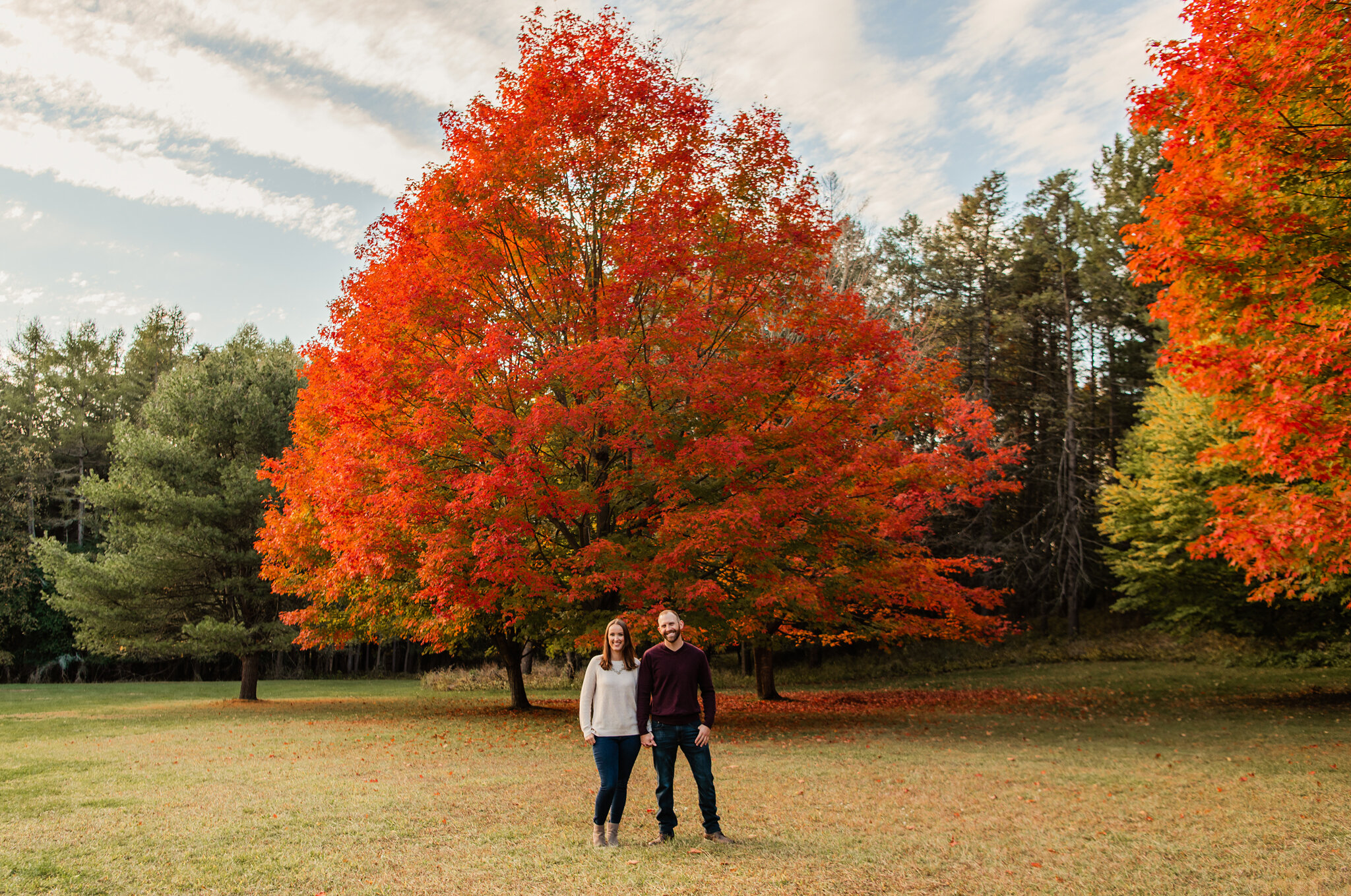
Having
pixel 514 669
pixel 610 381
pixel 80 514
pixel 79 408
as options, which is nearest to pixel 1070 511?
pixel 514 669

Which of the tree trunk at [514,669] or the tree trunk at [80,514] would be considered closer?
the tree trunk at [514,669]

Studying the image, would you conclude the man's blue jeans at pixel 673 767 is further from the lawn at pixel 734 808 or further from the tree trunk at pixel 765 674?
the tree trunk at pixel 765 674

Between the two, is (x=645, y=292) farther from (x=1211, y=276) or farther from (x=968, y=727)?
(x=968, y=727)

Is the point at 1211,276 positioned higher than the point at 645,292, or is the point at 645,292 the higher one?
the point at 645,292

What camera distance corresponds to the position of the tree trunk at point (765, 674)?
69.3ft

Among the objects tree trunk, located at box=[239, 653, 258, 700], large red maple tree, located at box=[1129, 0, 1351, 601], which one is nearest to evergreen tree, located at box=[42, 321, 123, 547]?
tree trunk, located at box=[239, 653, 258, 700]

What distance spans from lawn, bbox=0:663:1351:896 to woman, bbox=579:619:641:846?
0.32 meters

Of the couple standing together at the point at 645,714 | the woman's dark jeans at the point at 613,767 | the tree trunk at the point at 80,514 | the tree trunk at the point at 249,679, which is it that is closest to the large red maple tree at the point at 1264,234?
the couple standing together at the point at 645,714

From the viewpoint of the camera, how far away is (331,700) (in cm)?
2314

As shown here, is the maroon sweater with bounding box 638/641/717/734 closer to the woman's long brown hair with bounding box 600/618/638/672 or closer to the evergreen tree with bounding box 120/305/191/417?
the woman's long brown hair with bounding box 600/618/638/672

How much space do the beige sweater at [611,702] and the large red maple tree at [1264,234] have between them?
24.1ft

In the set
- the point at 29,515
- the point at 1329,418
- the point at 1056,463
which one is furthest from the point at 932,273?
the point at 29,515

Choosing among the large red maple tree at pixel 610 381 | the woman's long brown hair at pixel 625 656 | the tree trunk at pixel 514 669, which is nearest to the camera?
the woman's long brown hair at pixel 625 656

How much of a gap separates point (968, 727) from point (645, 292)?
9.15 meters
